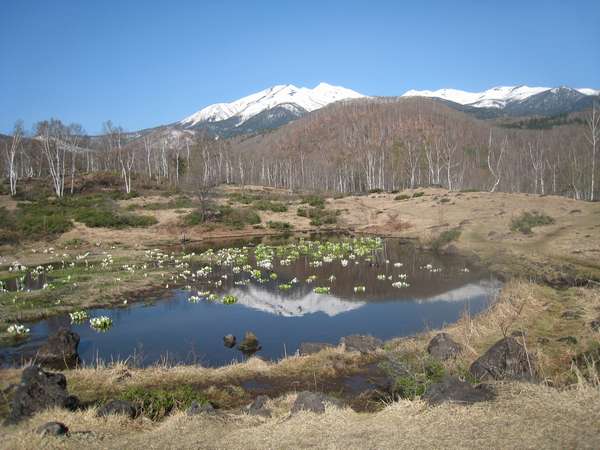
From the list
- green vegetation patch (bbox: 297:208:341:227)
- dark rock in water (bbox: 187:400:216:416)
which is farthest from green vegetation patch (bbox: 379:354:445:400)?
green vegetation patch (bbox: 297:208:341:227)

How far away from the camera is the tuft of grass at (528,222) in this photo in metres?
42.8

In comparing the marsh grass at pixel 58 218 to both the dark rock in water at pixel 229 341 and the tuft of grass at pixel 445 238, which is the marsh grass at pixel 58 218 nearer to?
the tuft of grass at pixel 445 238

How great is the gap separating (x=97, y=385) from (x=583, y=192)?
10574cm

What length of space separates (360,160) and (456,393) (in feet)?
464

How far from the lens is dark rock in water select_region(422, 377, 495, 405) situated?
893 centimetres

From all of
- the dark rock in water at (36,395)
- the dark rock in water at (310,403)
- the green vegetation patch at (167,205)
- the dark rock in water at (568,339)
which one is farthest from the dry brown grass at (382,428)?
Result: the green vegetation patch at (167,205)

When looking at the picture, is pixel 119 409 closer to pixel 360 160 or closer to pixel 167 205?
pixel 167 205

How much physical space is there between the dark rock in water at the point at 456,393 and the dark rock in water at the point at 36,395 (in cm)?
804

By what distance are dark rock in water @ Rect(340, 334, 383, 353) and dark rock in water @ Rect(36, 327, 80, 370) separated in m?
9.95

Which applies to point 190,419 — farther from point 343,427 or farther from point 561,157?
point 561,157

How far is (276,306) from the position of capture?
25.4 m

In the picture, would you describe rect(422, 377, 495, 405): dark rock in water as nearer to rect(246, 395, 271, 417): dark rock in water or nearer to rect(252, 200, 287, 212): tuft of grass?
rect(246, 395, 271, 417): dark rock in water

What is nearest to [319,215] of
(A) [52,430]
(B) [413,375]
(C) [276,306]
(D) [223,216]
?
(D) [223,216]

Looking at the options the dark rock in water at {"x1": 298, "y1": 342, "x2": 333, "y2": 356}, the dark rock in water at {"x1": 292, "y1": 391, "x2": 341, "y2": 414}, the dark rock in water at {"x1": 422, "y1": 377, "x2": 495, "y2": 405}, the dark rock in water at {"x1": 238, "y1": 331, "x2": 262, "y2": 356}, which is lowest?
the dark rock in water at {"x1": 238, "y1": 331, "x2": 262, "y2": 356}
